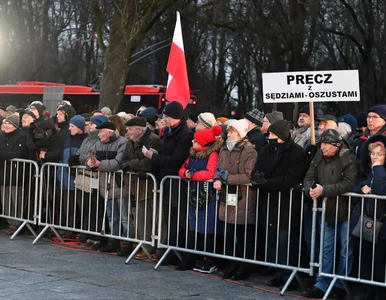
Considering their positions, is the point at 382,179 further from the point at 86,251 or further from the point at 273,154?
the point at 86,251

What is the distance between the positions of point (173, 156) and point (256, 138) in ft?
3.51

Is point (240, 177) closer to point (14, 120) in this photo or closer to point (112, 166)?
point (112, 166)

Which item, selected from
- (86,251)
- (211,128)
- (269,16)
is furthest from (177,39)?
(269,16)

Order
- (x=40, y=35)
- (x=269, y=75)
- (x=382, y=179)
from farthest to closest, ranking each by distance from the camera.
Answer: (x=40, y=35)
(x=269, y=75)
(x=382, y=179)

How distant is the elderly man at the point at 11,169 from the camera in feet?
42.2

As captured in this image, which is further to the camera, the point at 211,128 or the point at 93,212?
the point at 93,212

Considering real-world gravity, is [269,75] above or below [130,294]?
above

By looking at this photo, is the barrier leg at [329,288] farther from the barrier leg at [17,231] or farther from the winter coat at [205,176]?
the barrier leg at [17,231]

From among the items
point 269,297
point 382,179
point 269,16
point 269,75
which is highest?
point 269,16

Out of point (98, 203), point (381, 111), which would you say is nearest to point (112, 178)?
point (98, 203)

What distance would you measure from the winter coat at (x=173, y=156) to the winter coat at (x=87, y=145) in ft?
4.11

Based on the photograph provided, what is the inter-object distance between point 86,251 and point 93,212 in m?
0.57

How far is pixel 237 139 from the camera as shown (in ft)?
33.0

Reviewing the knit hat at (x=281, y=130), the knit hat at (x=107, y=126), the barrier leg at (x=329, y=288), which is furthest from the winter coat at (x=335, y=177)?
the knit hat at (x=107, y=126)
